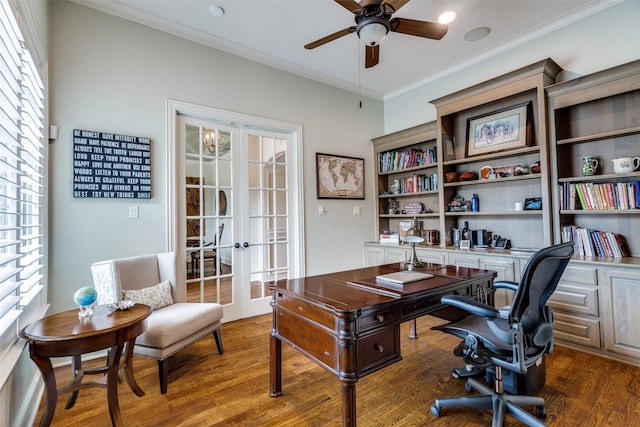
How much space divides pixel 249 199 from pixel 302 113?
4.50ft

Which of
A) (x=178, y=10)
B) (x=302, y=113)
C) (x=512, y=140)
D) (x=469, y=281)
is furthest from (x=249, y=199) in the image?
(x=512, y=140)

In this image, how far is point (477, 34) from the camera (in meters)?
3.28

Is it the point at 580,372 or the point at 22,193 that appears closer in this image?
the point at 22,193

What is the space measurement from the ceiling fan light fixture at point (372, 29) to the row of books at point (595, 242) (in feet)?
8.11

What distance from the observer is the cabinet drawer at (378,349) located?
1475 mm

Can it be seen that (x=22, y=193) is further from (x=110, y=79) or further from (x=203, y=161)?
(x=203, y=161)

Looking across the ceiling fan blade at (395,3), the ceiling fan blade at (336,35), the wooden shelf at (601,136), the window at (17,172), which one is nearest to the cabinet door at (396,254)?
the wooden shelf at (601,136)

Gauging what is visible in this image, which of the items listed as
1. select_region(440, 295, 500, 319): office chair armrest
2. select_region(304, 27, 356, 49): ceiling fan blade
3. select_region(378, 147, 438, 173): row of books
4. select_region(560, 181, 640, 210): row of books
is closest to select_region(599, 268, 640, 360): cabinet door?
select_region(560, 181, 640, 210): row of books

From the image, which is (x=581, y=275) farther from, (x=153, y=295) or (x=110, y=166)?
(x=110, y=166)

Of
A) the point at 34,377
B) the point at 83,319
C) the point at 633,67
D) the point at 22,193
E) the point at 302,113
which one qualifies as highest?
the point at 302,113

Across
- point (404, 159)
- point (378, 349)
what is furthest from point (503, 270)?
point (378, 349)

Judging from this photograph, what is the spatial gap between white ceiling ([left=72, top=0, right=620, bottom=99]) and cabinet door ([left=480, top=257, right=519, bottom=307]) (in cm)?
242

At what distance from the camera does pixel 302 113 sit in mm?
4039

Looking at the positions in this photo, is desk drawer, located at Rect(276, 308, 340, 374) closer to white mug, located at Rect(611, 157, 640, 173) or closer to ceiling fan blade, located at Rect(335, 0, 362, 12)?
ceiling fan blade, located at Rect(335, 0, 362, 12)
